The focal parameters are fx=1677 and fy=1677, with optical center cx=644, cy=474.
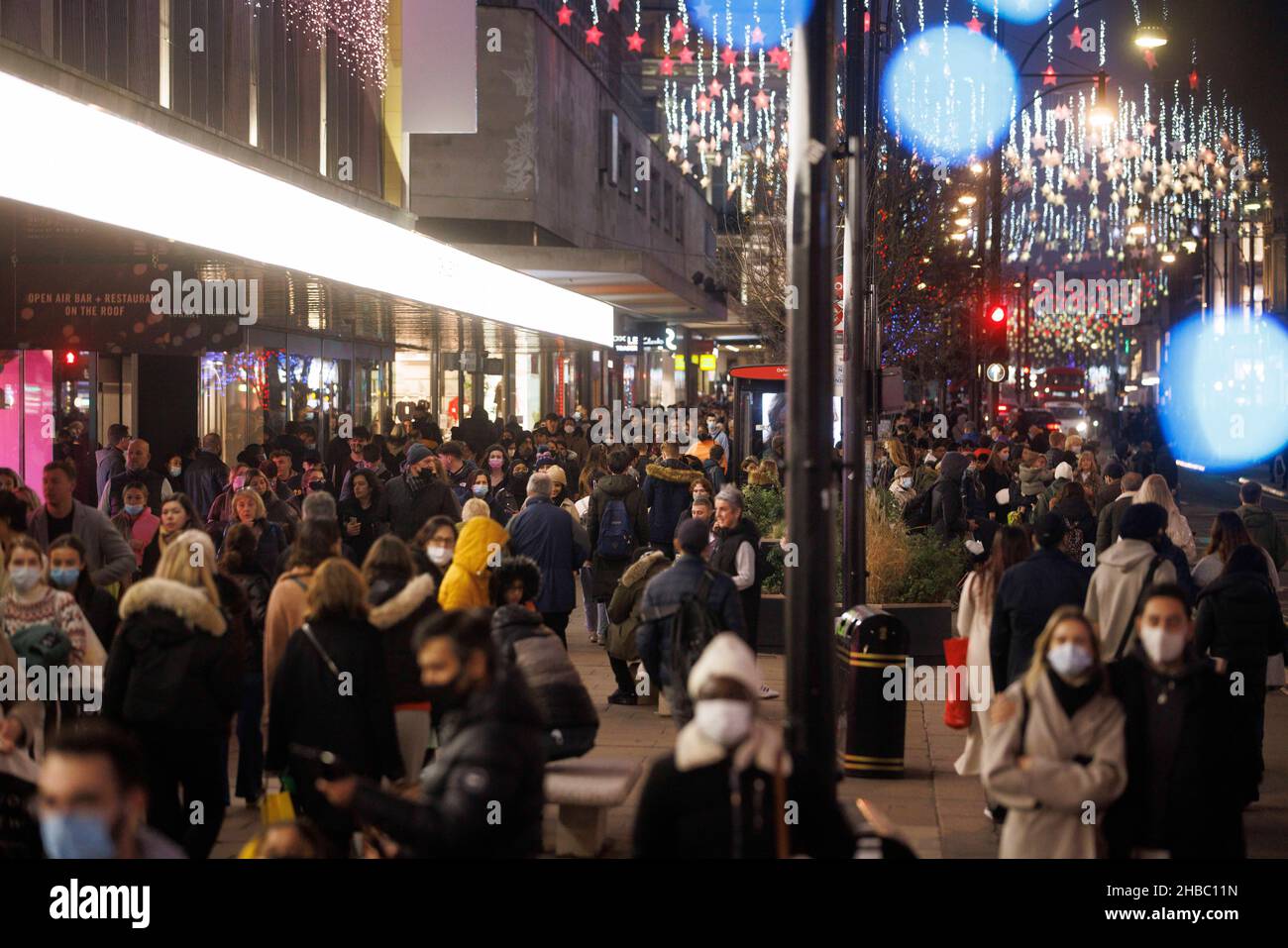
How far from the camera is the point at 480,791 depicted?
532 centimetres

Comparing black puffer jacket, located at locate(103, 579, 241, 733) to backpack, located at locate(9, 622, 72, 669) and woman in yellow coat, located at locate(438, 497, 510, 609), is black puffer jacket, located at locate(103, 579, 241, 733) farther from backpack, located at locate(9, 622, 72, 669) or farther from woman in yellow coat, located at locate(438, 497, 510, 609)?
woman in yellow coat, located at locate(438, 497, 510, 609)

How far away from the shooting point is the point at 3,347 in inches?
709

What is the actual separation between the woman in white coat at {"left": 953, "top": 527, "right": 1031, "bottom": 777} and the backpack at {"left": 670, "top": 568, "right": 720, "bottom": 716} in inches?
73.3

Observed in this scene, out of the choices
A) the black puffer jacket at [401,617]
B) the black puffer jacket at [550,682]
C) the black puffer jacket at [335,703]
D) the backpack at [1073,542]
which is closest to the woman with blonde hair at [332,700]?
the black puffer jacket at [335,703]

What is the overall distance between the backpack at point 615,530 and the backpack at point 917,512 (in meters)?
4.91

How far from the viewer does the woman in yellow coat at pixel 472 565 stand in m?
10.1

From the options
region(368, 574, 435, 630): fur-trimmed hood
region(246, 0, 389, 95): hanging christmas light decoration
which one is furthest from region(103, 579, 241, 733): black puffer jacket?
region(246, 0, 389, 95): hanging christmas light decoration

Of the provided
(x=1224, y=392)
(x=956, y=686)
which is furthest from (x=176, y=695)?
(x=1224, y=392)

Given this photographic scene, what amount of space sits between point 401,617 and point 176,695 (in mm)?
1432

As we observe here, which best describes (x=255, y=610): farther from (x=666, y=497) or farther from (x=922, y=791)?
(x=666, y=497)

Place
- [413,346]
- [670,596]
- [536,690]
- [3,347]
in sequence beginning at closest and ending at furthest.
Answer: [536,690] < [670,596] < [3,347] < [413,346]
